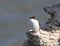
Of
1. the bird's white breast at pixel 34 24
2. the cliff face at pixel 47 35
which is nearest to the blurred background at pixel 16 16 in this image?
the cliff face at pixel 47 35

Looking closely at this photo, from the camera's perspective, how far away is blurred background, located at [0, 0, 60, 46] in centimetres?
604

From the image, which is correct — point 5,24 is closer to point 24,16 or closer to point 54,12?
point 24,16

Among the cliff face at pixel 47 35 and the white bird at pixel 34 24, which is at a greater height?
the white bird at pixel 34 24

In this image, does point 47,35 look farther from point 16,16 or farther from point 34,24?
point 16,16

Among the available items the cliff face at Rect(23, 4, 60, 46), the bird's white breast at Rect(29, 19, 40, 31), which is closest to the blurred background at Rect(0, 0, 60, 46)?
the cliff face at Rect(23, 4, 60, 46)

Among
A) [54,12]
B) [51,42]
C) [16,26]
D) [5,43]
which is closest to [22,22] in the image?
[16,26]

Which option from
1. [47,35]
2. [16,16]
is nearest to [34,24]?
[47,35]

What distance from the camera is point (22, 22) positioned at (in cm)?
629

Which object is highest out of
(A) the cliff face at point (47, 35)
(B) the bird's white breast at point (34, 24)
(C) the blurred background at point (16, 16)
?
(C) the blurred background at point (16, 16)

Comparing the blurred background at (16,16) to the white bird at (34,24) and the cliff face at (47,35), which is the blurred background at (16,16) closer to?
the cliff face at (47,35)

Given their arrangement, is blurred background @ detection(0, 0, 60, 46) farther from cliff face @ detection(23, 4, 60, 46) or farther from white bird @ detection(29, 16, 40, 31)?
white bird @ detection(29, 16, 40, 31)

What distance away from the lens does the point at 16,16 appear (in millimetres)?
6582

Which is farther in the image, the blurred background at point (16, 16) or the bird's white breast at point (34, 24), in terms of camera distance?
the blurred background at point (16, 16)

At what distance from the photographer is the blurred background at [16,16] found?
604 centimetres
